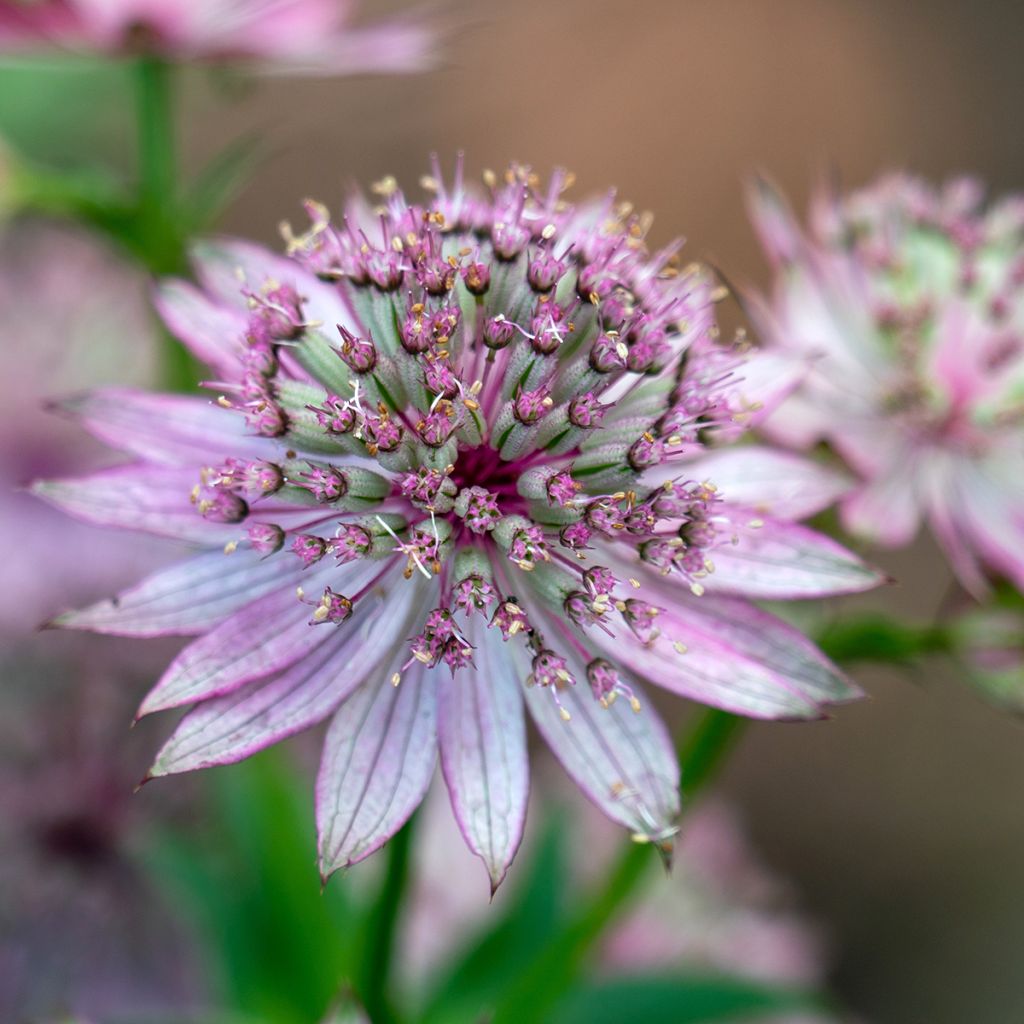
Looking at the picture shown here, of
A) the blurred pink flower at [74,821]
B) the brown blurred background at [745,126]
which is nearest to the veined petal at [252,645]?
the blurred pink flower at [74,821]

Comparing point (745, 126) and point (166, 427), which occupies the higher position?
point (745, 126)

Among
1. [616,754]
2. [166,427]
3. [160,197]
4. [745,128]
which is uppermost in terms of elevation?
[745,128]

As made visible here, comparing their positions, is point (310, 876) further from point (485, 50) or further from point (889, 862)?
point (485, 50)

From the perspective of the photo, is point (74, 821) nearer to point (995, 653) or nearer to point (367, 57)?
point (367, 57)

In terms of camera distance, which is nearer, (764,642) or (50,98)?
(764,642)

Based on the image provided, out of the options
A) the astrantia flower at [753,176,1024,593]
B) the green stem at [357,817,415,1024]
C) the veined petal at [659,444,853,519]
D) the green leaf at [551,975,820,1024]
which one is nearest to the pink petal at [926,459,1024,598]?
the astrantia flower at [753,176,1024,593]

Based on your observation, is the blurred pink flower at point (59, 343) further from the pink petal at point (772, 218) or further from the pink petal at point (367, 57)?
the pink petal at point (772, 218)

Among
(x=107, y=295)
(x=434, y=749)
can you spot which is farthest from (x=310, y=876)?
(x=107, y=295)

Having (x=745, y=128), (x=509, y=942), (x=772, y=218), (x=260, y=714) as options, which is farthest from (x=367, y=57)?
(x=745, y=128)

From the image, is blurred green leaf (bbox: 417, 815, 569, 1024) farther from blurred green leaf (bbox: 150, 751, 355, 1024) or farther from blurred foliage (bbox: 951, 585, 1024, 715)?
blurred foliage (bbox: 951, 585, 1024, 715)
